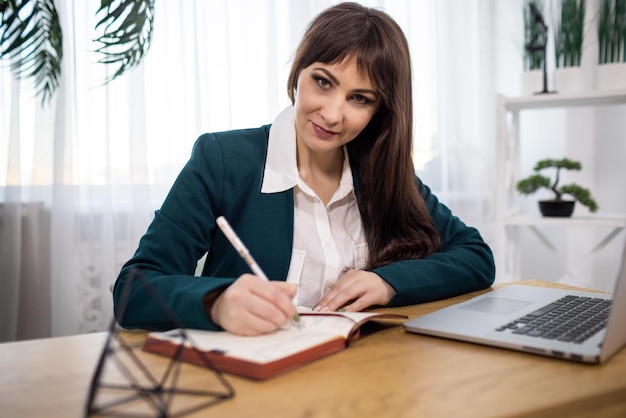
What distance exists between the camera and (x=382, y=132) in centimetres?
144

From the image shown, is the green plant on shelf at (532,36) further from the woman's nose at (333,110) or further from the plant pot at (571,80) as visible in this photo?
Answer: the woman's nose at (333,110)

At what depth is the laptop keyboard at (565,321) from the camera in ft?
2.71

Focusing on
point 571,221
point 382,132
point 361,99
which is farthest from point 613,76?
point 361,99

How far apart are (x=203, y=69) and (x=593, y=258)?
6.81ft

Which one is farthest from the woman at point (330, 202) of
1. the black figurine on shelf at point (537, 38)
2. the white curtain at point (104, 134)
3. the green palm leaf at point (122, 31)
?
the black figurine on shelf at point (537, 38)

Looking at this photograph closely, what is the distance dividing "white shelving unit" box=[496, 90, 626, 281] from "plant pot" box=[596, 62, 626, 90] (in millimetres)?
56

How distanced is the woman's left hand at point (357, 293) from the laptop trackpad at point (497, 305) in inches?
5.9

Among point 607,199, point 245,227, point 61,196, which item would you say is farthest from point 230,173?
point 607,199

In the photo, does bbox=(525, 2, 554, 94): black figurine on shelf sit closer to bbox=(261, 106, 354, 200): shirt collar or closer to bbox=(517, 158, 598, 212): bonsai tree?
bbox=(517, 158, 598, 212): bonsai tree

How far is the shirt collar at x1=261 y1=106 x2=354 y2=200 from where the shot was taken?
1291 mm

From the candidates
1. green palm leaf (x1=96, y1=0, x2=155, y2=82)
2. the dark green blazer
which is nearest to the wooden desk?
the dark green blazer

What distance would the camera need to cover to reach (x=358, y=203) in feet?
4.75

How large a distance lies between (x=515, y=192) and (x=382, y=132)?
1476 millimetres

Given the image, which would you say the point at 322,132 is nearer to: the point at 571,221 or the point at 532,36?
the point at 571,221
